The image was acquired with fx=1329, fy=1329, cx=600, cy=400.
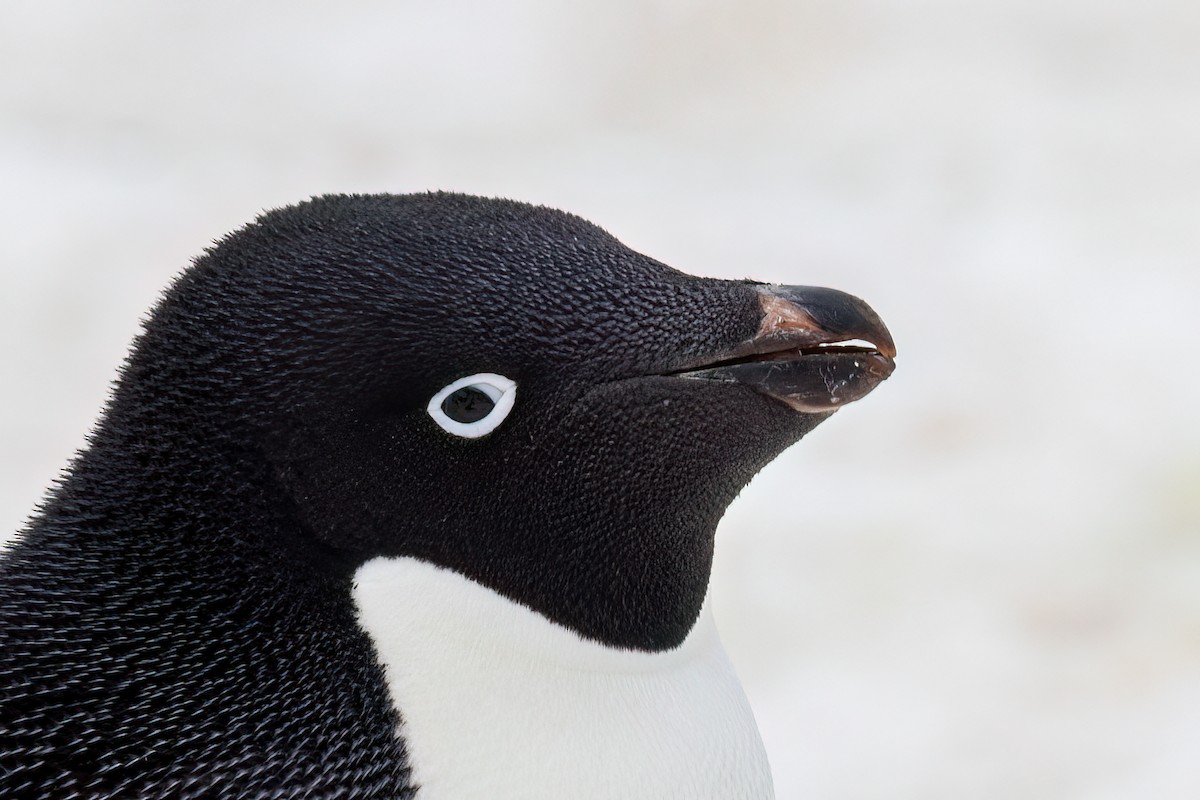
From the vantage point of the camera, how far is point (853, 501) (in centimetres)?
239

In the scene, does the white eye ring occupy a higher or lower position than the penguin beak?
lower

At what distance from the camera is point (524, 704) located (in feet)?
2.60

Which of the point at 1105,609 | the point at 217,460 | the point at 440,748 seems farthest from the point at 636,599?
the point at 1105,609

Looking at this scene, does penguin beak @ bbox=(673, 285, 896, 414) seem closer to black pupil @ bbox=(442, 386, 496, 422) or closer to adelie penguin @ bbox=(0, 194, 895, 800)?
adelie penguin @ bbox=(0, 194, 895, 800)

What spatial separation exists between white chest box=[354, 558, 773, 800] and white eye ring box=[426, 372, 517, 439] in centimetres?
8

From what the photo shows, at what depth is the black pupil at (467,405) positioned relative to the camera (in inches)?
29.2

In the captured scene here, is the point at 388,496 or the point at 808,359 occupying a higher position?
the point at 808,359

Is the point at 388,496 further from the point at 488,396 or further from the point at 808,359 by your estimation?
the point at 808,359

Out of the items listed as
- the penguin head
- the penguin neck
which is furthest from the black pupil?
the penguin neck

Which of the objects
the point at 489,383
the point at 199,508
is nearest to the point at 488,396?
the point at 489,383

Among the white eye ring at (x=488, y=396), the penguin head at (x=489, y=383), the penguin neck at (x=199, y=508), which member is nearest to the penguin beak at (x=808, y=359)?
the penguin head at (x=489, y=383)

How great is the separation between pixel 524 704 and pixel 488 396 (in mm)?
191

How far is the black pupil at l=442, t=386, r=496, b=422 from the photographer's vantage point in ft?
2.43

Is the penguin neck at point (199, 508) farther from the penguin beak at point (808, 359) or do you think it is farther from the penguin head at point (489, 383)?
the penguin beak at point (808, 359)
